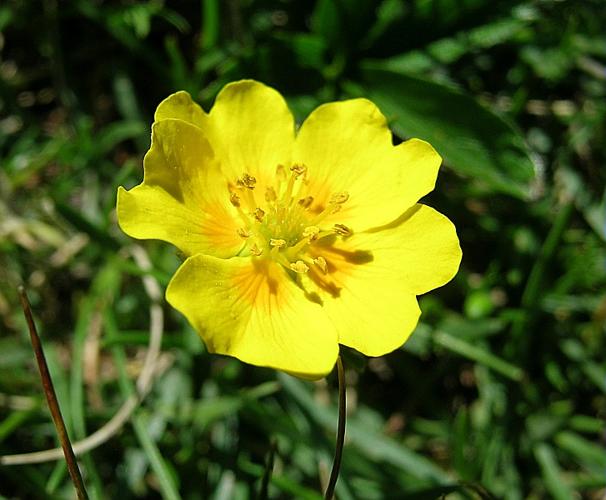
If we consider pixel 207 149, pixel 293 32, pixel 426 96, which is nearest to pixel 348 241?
pixel 207 149

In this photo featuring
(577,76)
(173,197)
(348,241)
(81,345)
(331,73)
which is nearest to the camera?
(173,197)

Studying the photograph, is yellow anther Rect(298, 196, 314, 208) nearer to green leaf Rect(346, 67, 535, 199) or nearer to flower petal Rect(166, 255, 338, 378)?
flower petal Rect(166, 255, 338, 378)

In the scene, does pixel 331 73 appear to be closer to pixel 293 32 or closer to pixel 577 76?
pixel 293 32

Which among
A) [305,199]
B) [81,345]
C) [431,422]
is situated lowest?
[431,422]

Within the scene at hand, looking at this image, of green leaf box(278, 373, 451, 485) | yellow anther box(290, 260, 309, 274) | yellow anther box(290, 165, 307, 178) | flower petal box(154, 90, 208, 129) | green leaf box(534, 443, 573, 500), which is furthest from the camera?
green leaf box(534, 443, 573, 500)

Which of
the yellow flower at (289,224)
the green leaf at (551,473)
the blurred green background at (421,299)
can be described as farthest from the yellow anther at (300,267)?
the green leaf at (551,473)

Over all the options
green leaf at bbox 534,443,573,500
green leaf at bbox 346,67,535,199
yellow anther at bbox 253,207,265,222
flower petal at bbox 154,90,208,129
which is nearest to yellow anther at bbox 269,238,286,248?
yellow anther at bbox 253,207,265,222

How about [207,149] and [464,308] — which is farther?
[464,308]
